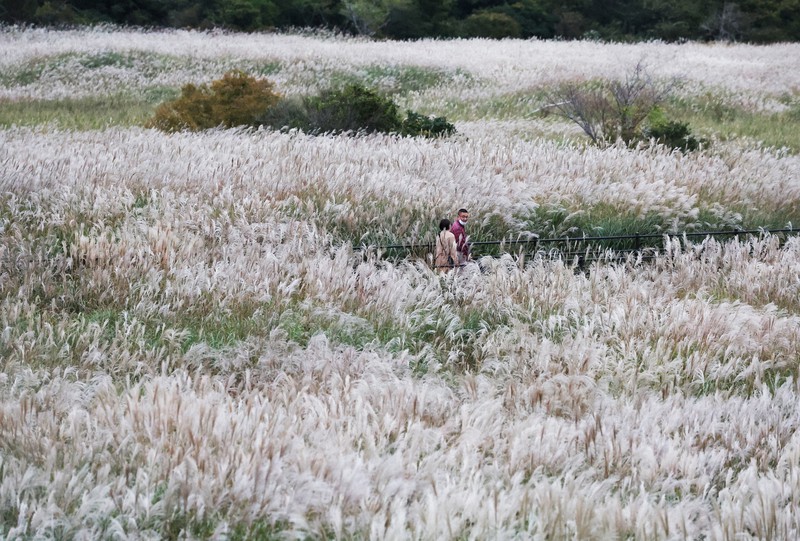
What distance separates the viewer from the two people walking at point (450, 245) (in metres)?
7.57

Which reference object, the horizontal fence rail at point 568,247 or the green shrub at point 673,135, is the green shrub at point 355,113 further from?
the horizontal fence rail at point 568,247

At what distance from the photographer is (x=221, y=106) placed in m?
15.5

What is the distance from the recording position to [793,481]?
3.36 meters

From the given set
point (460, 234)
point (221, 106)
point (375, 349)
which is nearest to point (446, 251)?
point (460, 234)

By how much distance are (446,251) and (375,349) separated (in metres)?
2.12

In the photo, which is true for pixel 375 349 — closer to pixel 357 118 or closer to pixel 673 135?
pixel 357 118

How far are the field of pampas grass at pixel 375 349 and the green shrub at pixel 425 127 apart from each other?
1.95 meters

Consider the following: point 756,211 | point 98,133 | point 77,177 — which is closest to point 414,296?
point 77,177

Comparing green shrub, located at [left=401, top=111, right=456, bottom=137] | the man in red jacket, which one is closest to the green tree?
green shrub, located at [left=401, top=111, right=456, bottom=137]

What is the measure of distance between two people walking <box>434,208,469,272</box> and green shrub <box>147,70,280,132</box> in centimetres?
838

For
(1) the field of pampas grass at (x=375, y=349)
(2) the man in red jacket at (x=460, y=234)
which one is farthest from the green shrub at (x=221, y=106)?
(2) the man in red jacket at (x=460, y=234)

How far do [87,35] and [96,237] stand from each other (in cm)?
2597

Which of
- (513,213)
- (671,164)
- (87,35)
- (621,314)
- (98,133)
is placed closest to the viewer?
(621,314)

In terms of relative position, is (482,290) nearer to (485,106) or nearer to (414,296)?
(414,296)
